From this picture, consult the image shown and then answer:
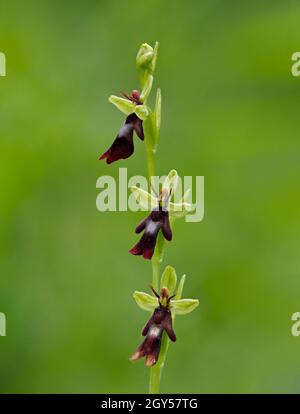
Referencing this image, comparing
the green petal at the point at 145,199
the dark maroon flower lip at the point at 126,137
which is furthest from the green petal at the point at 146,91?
the green petal at the point at 145,199

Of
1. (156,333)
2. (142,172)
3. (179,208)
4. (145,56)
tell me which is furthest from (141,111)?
(142,172)

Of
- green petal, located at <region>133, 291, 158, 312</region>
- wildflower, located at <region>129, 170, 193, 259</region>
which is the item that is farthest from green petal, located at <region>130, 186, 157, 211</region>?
green petal, located at <region>133, 291, 158, 312</region>

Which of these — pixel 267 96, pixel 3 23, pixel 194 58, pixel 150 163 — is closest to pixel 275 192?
pixel 267 96

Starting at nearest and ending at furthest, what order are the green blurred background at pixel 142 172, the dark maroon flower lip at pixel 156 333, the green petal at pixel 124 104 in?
the dark maroon flower lip at pixel 156 333 < the green petal at pixel 124 104 < the green blurred background at pixel 142 172

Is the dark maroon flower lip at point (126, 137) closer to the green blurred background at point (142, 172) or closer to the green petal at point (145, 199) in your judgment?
the green petal at point (145, 199)

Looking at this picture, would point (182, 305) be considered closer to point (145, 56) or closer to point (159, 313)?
point (159, 313)
